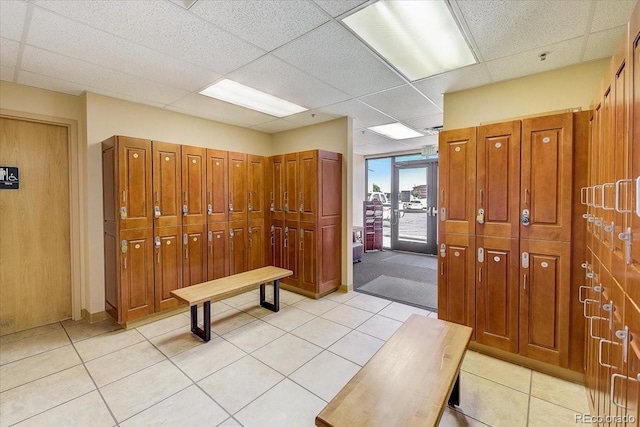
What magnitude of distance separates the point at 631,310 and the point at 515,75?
284 centimetres

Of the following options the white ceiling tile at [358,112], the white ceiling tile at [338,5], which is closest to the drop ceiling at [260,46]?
the white ceiling tile at [338,5]

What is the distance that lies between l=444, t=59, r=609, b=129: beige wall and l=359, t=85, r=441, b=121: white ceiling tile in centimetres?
41

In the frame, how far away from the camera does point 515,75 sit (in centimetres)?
299

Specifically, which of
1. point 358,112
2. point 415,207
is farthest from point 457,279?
point 415,207

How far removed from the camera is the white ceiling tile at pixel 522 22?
1.93 meters

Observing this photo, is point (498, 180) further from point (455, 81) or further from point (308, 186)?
point (308, 186)

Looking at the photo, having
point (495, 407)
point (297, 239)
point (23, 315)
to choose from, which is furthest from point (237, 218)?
point (495, 407)

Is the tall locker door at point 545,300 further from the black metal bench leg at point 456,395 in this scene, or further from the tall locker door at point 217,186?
the tall locker door at point 217,186

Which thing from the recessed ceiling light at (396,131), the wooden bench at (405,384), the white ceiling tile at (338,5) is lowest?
the wooden bench at (405,384)

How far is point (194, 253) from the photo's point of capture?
13.2 feet

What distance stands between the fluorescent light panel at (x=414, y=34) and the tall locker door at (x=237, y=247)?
3196 mm

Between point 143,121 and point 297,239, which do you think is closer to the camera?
point 143,121

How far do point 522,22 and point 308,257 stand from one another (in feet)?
11.8

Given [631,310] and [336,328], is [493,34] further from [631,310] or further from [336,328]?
[336,328]
